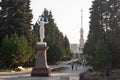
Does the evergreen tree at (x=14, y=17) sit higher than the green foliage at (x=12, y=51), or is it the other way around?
the evergreen tree at (x=14, y=17)

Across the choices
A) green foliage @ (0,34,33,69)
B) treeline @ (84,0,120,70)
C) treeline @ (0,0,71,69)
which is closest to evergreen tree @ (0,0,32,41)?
treeline @ (0,0,71,69)

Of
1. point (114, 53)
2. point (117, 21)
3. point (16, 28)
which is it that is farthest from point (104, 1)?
point (16, 28)

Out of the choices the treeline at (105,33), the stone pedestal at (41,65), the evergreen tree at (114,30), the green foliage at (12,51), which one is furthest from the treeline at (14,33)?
the stone pedestal at (41,65)

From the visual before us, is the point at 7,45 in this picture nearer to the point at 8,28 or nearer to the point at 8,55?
the point at 8,55

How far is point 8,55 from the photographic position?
56.4m

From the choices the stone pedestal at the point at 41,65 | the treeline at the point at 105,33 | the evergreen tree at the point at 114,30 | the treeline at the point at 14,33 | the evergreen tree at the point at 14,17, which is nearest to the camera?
the stone pedestal at the point at 41,65

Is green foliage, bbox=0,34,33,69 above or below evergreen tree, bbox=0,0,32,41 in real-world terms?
below

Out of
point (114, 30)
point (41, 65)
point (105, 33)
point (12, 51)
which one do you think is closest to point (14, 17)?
point (12, 51)

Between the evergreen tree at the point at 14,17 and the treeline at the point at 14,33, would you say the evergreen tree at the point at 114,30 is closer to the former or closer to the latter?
the treeline at the point at 14,33

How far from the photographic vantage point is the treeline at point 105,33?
2185 inches

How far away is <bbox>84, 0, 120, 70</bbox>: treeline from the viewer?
55509 millimetres

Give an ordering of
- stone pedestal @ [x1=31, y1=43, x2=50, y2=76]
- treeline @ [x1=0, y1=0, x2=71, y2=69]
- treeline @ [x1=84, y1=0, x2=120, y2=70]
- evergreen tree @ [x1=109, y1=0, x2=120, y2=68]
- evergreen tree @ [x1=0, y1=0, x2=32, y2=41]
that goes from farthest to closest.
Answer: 1. evergreen tree @ [x1=0, y1=0, x2=32, y2=41]
2. treeline @ [x1=0, y1=0, x2=71, y2=69]
3. evergreen tree @ [x1=109, y1=0, x2=120, y2=68]
4. treeline @ [x1=84, y1=0, x2=120, y2=70]
5. stone pedestal @ [x1=31, y1=43, x2=50, y2=76]

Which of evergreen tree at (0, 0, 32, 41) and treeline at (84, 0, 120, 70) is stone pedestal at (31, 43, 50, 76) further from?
evergreen tree at (0, 0, 32, 41)

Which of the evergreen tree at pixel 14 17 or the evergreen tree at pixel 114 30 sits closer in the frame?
the evergreen tree at pixel 114 30
